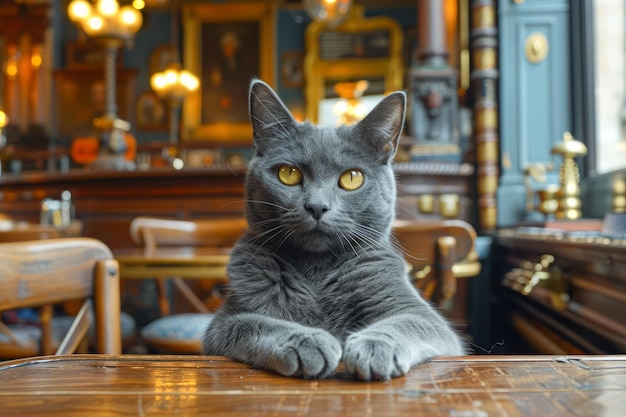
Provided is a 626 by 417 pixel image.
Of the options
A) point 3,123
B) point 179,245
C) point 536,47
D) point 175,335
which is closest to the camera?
point 175,335

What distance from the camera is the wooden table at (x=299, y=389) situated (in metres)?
0.48

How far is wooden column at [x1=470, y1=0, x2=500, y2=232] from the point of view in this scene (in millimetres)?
2994

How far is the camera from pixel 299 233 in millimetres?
856

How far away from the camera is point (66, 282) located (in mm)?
986

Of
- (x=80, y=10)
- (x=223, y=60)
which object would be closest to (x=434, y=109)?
(x=80, y=10)

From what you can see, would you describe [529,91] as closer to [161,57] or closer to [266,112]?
[266,112]

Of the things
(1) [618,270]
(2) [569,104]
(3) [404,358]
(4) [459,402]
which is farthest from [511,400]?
(2) [569,104]

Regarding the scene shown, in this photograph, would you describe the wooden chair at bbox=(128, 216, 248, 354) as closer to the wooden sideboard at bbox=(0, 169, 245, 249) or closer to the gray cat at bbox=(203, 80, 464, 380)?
the wooden sideboard at bbox=(0, 169, 245, 249)

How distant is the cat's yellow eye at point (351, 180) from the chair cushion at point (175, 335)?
1.11 m

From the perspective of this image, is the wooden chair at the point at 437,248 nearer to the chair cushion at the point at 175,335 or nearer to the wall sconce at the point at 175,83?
the chair cushion at the point at 175,335

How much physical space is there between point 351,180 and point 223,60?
7.67m

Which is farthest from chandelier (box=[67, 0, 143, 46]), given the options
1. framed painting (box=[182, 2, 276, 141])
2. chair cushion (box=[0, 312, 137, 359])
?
framed painting (box=[182, 2, 276, 141])

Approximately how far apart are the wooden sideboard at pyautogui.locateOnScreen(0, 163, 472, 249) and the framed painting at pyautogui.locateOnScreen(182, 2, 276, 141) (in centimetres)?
470

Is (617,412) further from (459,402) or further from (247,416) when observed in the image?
(247,416)
